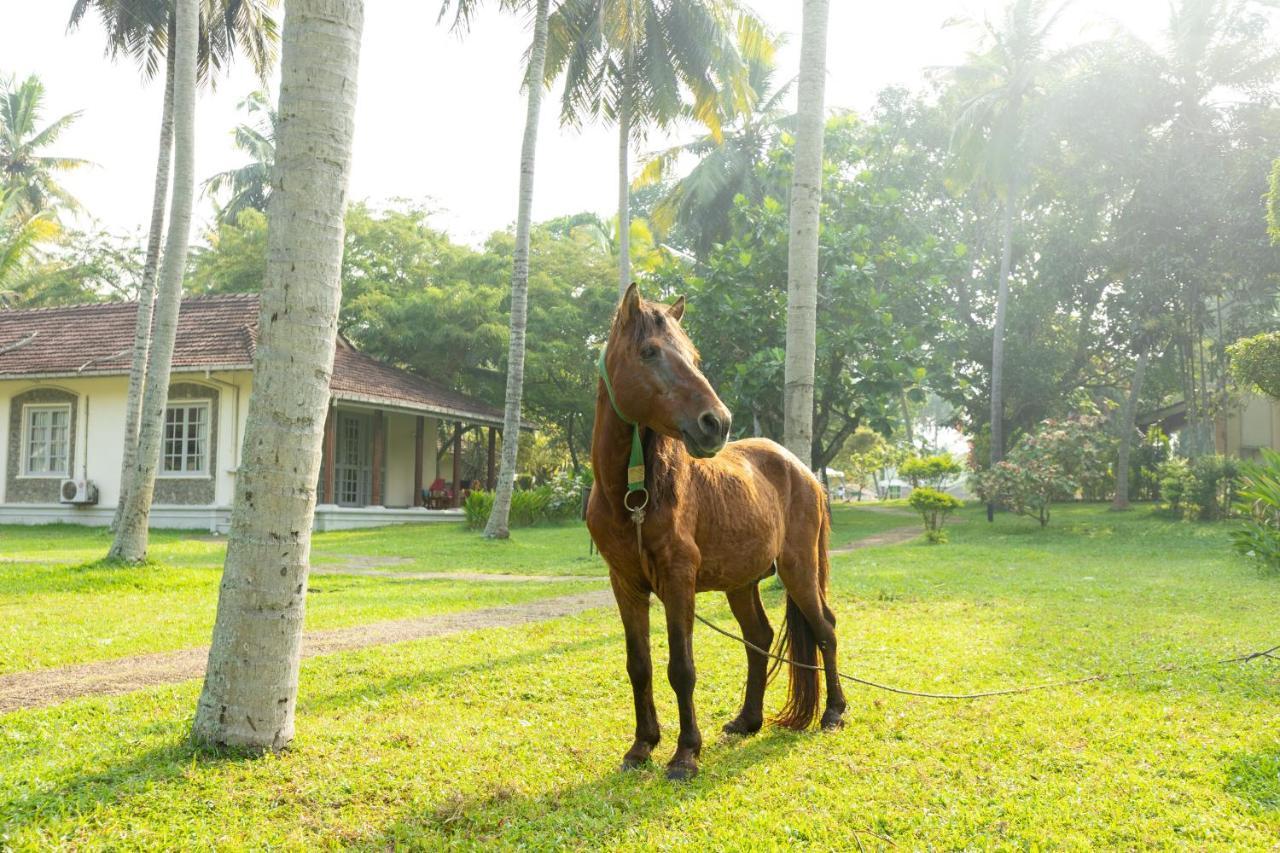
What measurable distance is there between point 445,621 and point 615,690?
135 inches

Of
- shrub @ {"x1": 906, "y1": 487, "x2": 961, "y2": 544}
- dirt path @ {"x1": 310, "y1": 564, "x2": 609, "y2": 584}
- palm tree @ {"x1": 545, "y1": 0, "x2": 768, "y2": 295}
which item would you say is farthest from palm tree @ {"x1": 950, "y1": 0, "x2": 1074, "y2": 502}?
dirt path @ {"x1": 310, "y1": 564, "x2": 609, "y2": 584}

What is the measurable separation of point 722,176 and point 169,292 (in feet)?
72.1

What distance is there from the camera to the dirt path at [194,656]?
5.53 metres

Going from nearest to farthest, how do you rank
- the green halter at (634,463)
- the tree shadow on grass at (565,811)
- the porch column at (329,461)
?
the tree shadow on grass at (565,811) → the green halter at (634,463) → the porch column at (329,461)

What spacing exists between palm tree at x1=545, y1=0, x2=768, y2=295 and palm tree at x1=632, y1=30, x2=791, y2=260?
29.1ft

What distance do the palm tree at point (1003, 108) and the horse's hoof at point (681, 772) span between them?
80.4 ft

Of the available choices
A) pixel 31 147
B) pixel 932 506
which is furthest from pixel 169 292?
pixel 31 147

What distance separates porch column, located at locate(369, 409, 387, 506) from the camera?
80.3 feet

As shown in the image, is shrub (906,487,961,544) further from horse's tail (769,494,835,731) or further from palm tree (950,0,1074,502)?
horse's tail (769,494,835,731)

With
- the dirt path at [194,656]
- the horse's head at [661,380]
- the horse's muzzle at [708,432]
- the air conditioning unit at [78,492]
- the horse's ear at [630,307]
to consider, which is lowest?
the dirt path at [194,656]

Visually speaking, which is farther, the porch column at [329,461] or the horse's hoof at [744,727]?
the porch column at [329,461]

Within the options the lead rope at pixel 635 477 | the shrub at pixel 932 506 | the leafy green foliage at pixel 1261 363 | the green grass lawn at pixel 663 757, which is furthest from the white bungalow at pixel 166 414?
the lead rope at pixel 635 477

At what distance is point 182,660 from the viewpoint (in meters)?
6.62

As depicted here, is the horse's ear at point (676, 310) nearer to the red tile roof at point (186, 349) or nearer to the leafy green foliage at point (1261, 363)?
the leafy green foliage at point (1261, 363)
